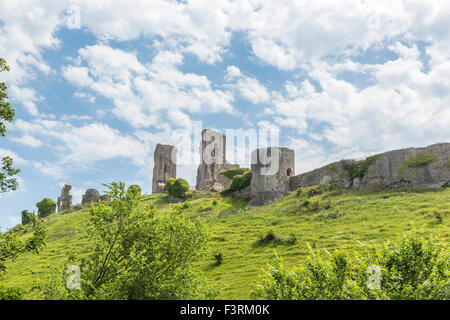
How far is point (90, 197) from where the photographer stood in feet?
251

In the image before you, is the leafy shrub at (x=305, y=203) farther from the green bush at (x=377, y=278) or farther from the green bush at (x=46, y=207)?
the green bush at (x=46, y=207)

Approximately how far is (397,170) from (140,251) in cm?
3082

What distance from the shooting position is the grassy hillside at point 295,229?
22.0 m

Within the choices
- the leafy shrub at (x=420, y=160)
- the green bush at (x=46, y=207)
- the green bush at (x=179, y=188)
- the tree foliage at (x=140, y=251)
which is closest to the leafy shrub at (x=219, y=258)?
the tree foliage at (x=140, y=251)

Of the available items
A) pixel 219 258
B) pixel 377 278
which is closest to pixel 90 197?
pixel 219 258

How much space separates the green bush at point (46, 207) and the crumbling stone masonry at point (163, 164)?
24683mm

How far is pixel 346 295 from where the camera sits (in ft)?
35.9

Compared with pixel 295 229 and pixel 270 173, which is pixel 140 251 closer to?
pixel 295 229

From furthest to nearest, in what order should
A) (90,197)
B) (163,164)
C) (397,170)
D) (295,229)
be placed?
(163,164) < (90,197) < (397,170) < (295,229)

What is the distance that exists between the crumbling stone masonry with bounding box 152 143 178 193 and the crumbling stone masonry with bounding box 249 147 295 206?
4724 cm

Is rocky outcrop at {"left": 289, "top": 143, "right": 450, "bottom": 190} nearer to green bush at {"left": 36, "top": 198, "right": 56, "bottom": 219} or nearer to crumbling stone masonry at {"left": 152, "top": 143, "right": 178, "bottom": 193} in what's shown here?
crumbling stone masonry at {"left": 152, "top": 143, "right": 178, "bottom": 193}

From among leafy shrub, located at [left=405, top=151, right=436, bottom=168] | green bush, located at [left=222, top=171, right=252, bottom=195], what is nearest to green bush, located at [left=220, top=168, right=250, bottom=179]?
green bush, located at [left=222, top=171, right=252, bottom=195]
